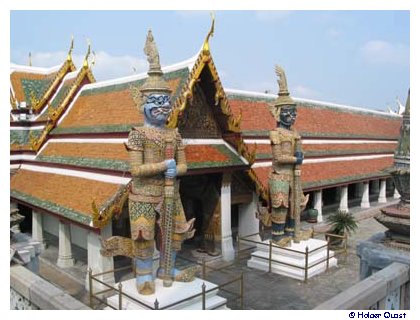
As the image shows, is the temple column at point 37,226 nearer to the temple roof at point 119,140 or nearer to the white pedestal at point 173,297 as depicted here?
the temple roof at point 119,140

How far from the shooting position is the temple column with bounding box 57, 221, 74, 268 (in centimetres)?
1345

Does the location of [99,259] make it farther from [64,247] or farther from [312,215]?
[312,215]

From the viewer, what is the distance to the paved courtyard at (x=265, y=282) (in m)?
10.6

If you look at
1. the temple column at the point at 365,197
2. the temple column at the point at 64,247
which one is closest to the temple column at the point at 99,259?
the temple column at the point at 64,247

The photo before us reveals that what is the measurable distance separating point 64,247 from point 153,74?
7982mm

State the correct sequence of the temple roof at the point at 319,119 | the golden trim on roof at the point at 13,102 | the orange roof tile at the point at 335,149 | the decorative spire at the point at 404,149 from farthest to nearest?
the golden trim on roof at the point at 13,102 → the temple roof at the point at 319,119 → the orange roof tile at the point at 335,149 → the decorative spire at the point at 404,149

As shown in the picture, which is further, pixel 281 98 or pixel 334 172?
pixel 334 172

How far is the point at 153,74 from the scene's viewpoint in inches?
325

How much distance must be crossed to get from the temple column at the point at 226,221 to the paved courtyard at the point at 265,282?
1.22ft

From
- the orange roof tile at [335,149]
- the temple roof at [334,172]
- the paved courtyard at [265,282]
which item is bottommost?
the paved courtyard at [265,282]

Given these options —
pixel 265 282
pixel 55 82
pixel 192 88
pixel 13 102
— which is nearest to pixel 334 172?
pixel 265 282

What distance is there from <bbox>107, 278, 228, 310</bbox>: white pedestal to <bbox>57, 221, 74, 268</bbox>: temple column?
5.60 metres

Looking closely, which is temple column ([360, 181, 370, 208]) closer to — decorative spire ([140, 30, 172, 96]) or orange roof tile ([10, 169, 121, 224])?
orange roof tile ([10, 169, 121, 224])

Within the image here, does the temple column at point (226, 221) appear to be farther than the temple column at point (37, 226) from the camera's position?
No
